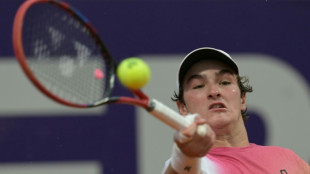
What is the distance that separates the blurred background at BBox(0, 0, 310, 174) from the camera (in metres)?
4.22

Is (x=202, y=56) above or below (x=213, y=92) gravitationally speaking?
above

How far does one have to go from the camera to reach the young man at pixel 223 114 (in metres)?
2.90

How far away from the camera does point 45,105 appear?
429 centimetres

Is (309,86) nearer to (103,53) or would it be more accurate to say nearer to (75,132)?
(75,132)

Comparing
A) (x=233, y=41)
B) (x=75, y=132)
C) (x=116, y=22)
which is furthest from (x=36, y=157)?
(x=233, y=41)

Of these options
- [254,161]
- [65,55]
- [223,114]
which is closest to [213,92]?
[223,114]

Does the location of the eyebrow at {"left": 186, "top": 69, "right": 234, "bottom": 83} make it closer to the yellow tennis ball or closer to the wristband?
the wristband

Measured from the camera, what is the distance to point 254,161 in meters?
2.92

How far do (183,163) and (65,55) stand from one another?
628 mm

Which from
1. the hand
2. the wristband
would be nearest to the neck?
the wristband

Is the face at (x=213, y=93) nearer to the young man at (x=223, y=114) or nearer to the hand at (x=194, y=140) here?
the young man at (x=223, y=114)

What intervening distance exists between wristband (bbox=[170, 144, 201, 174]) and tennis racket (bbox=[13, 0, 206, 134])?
0.19 metres

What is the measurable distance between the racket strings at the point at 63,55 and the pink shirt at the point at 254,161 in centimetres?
76

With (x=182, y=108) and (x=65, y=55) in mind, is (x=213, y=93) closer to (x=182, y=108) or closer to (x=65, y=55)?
(x=182, y=108)
